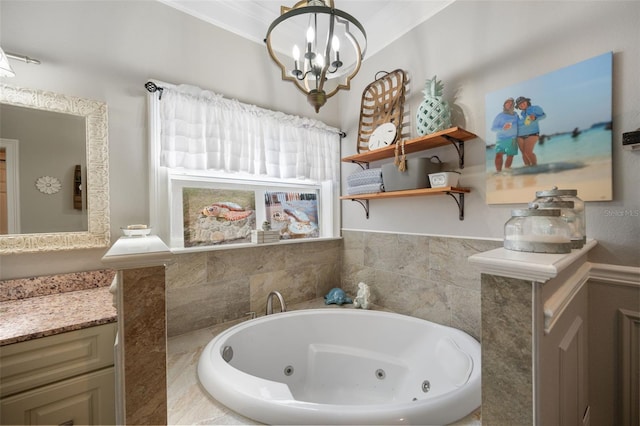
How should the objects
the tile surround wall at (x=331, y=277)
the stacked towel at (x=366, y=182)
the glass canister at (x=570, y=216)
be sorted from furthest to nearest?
the stacked towel at (x=366, y=182)
the tile surround wall at (x=331, y=277)
the glass canister at (x=570, y=216)

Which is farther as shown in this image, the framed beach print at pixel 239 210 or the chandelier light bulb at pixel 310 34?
the framed beach print at pixel 239 210

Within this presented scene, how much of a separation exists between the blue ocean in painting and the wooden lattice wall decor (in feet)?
2.75

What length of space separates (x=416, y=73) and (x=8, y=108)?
242 centimetres

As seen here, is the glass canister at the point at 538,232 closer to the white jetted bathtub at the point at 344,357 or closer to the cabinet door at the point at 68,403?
the white jetted bathtub at the point at 344,357

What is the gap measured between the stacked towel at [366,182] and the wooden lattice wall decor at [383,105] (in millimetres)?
270

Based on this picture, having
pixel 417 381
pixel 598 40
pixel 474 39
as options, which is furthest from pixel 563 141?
pixel 417 381

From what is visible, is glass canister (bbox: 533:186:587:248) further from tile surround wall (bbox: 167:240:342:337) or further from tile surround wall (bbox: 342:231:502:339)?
tile surround wall (bbox: 167:240:342:337)

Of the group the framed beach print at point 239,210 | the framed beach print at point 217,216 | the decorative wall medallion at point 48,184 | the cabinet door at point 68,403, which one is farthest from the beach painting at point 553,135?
the decorative wall medallion at point 48,184

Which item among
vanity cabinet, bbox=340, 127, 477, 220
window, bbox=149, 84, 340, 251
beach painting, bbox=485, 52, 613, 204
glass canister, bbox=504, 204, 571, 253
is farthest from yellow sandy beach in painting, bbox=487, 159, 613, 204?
window, bbox=149, 84, 340, 251

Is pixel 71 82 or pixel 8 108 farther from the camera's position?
pixel 71 82

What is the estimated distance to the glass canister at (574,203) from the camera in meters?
0.93

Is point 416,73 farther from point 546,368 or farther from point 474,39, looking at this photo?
point 546,368

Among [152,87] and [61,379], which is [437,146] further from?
[61,379]

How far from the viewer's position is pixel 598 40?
1.19 meters
